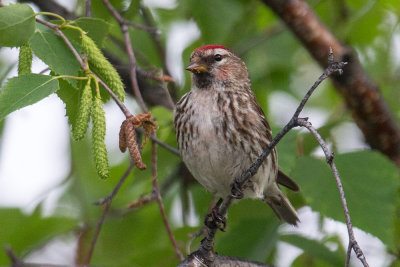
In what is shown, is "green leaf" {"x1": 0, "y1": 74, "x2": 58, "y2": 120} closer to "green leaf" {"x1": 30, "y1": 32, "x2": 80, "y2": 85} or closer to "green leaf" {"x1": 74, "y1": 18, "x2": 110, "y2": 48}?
"green leaf" {"x1": 30, "y1": 32, "x2": 80, "y2": 85}

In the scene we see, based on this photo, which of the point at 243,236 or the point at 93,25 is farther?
the point at 243,236

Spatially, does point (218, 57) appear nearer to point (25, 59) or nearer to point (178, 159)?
point (178, 159)

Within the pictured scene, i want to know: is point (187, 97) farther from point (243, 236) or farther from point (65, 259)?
point (65, 259)

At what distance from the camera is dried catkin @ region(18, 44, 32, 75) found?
8.72 feet

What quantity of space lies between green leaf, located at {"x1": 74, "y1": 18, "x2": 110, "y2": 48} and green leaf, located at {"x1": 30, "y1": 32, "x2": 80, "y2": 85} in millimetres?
194

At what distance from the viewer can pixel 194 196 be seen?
467 cm

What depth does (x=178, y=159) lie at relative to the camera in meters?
4.32

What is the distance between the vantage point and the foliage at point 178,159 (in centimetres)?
271

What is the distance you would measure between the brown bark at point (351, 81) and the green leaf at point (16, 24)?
8.11 ft

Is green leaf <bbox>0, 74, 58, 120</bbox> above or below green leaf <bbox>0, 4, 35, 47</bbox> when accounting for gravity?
below

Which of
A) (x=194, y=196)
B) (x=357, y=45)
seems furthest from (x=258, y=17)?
(x=194, y=196)

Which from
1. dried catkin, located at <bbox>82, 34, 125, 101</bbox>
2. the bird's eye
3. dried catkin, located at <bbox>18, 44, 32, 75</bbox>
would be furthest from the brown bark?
dried catkin, located at <bbox>18, 44, 32, 75</bbox>

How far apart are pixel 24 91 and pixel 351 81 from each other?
2.89 meters

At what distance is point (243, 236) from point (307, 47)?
1.46 m
